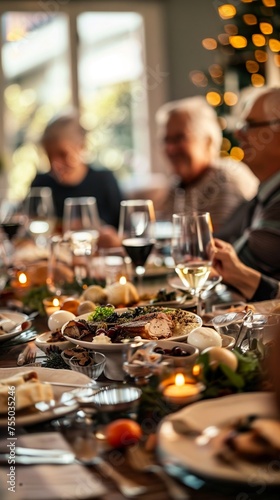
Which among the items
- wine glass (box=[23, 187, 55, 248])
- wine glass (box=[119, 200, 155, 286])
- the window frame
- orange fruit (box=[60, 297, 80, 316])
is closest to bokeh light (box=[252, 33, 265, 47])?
wine glass (box=[23, 187, 55, 248])

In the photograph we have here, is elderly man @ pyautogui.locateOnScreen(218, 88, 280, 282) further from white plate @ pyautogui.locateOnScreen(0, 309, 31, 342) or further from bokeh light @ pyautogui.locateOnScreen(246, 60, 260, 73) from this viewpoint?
bokeh light @ pyautogui.locateOnScreen(246, 60, 260, 73)

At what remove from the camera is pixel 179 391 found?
98cm

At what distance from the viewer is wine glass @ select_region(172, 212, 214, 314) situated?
157cm

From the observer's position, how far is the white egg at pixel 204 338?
3.91ft

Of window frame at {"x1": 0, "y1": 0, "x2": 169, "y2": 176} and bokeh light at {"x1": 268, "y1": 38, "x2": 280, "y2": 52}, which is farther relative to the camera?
window frame at {"x1": 0, "y1": 0, "x2": 169, "y2": 176}

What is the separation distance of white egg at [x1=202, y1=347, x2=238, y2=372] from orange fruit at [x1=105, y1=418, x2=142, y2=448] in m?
0.18

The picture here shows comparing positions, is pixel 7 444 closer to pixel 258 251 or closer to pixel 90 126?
pixel 258 251

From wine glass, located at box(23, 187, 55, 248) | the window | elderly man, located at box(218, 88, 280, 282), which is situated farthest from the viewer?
the window

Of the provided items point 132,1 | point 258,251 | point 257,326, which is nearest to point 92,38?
point 132,1

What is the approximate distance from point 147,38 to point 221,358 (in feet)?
18.6

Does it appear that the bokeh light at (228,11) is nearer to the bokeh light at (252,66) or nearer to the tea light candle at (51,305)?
the bokeh light at (252,66)

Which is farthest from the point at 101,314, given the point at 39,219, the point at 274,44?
the point at 274,44

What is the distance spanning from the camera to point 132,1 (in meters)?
6.30

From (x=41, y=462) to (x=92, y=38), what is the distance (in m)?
5.73
